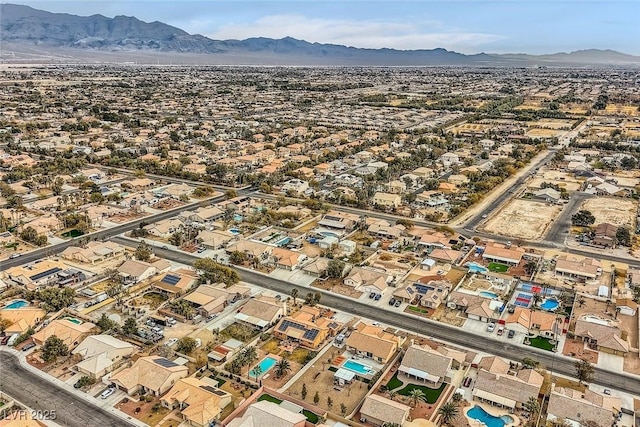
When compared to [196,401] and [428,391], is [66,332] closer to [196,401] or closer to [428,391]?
[196,401]

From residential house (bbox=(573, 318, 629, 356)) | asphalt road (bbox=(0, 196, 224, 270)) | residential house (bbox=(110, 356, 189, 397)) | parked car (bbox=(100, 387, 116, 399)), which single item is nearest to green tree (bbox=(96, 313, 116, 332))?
residential house (bbox=(110, 356, 189, 397))

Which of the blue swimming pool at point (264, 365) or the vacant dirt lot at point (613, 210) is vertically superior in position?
the vacant dirt lot at point (613, 210)

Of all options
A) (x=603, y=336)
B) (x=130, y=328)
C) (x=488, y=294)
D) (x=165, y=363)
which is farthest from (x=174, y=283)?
(x=603, y=336)

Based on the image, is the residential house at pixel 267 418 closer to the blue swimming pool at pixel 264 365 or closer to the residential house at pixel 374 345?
the blue swimming pool at pixel 264 365

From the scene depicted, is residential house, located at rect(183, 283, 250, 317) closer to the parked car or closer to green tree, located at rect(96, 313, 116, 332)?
green tree, located at rect(96, 313, 116, 332)

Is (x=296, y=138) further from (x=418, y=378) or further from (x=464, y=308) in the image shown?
(x=418, y=378)

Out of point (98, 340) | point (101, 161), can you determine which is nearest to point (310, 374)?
point (98, 340)

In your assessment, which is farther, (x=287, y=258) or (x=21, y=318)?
(x=287, y=258)

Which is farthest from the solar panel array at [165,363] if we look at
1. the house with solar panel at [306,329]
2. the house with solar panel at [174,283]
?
the house with solar panel at [174,283]

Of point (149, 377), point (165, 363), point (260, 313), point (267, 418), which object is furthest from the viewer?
point (260, 313)
